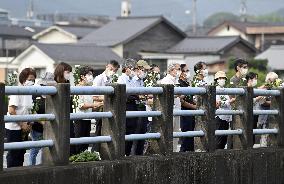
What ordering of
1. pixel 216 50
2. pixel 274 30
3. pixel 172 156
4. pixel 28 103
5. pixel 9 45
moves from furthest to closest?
pixel 274 30, pixel 9 45, pixel 216 50, pixel 172 156, pixel 28 103

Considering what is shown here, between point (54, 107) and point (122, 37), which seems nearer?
point (54, 107)

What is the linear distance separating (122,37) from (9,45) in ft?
40.1

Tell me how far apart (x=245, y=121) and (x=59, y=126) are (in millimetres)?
4530

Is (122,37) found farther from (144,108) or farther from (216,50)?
(144,108)

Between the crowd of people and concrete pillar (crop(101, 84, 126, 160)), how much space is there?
1.31 ft

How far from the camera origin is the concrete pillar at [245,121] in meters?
13.9

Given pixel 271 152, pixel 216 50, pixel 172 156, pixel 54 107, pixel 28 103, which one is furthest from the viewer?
→ pixel 216 50

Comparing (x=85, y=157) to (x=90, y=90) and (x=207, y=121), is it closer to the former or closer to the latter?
(x=90, y=90)

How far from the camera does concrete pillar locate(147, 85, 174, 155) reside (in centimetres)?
1202

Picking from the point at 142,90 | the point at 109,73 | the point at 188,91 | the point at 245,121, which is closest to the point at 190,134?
the point at 188,91

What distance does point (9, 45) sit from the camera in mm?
75375

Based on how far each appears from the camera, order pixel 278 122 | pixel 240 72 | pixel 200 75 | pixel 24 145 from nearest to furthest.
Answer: pixel 24 145 < pixel 278 122 < pixel 200 75 < pixel 240 72

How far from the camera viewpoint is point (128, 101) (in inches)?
541

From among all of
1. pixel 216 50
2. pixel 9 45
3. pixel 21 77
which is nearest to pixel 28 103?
pixel 21 77
